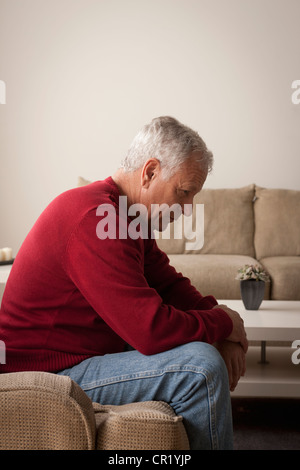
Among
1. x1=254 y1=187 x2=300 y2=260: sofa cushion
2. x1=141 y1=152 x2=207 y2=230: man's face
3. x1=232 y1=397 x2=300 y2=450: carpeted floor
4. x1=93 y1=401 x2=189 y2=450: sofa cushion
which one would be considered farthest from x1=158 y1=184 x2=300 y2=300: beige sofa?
x1=93 y1=401 x2=189 y2=450: sofa cushion

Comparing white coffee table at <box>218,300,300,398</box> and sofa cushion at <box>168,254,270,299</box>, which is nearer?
white coffee table at <box>218,300,300,398</box>

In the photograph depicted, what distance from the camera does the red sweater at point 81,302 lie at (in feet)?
3.60

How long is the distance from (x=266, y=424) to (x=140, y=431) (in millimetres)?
1298

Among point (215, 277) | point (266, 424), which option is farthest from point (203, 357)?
point (215, 277)

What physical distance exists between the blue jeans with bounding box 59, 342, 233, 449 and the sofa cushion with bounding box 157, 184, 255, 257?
2482mm

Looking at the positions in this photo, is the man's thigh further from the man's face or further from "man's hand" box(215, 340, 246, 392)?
the man's face

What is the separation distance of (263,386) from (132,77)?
8.63 ft

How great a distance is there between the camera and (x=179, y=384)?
1.08m

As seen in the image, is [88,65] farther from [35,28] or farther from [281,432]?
[281,432]

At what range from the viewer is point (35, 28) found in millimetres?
4055

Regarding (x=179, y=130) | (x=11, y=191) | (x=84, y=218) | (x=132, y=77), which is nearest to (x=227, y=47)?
(x=132, y=77)

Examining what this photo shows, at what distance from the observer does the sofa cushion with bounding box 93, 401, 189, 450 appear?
964mm

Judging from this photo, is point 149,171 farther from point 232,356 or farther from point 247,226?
point 247,226
